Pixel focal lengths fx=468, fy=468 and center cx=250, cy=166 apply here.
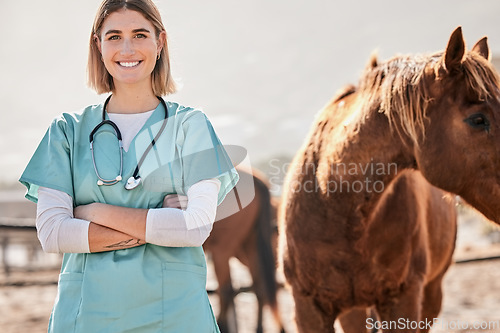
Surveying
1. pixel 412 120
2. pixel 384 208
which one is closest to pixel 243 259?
pixel 384 208

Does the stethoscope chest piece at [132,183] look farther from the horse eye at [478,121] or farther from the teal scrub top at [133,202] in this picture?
the horse eye at [478,121]

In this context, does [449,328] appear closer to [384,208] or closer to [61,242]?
[384,208]

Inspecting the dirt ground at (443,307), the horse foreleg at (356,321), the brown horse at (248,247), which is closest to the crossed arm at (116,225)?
the horse foreleg at (356,321)

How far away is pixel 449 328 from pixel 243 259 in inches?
96.0

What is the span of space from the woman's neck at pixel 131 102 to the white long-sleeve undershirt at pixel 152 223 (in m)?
0.31

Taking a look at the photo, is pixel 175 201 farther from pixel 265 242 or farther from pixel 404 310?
pixel 265 242

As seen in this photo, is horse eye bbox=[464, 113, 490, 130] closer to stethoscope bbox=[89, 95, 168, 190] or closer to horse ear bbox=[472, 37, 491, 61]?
horse ear bbox=[472, 37, 491, 61]

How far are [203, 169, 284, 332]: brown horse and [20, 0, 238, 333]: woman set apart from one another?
11.4ft

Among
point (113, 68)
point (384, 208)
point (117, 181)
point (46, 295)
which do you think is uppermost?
point (113, 68)

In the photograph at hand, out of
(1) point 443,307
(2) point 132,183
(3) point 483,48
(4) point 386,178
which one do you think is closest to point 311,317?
Result: (4) point 386,178

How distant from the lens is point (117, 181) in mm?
1277

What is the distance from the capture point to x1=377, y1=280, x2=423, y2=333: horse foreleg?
2.30 metres

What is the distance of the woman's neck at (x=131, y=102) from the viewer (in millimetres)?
1437

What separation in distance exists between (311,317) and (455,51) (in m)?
1.43
